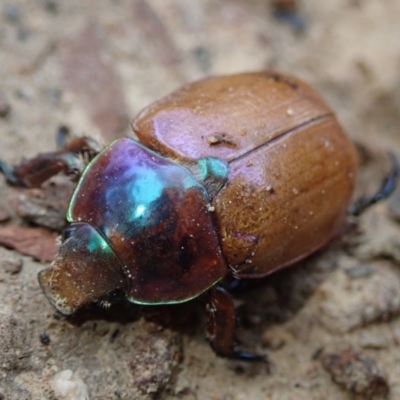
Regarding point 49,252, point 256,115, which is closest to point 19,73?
point 49,252

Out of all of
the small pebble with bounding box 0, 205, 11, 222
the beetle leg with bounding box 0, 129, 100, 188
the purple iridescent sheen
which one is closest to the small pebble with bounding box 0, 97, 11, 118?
the beetle leg with bounding box 0, 129, 100, 188

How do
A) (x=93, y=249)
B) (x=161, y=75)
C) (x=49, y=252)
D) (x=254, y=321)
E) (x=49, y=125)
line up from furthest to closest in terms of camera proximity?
(x=161, y=75) → (x=49, y=125) → (x=254, y=321) → (x=49, y=252) → (x=93, y=249)

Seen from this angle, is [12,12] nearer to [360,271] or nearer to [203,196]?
[203,196]

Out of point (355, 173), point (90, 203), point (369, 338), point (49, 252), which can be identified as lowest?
point (369, 338)

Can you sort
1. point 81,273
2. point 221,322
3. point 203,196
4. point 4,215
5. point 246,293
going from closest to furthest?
point 81,273 → point 203,196 → point 221,322 → point 4,215 → point 246,293

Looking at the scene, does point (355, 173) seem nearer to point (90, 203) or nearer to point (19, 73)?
point (90, 203)

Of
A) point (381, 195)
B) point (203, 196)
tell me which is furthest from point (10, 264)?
point (381, 195)

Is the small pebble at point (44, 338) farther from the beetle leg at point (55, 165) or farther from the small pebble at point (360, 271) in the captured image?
the small pebble at point (360, 271)

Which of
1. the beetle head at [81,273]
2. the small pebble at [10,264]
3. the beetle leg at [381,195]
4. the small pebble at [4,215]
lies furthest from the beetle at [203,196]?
the beetle leg at [381,195]
